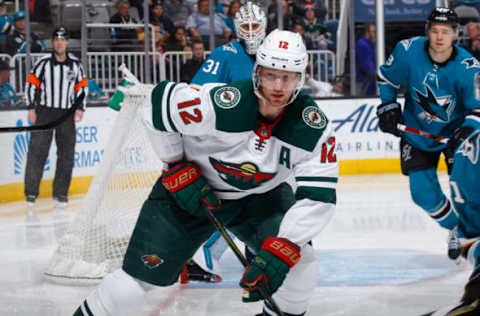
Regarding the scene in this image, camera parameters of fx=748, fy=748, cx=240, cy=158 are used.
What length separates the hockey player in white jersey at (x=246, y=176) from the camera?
1.97 m

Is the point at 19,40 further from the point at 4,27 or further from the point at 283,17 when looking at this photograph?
the point at 283,17

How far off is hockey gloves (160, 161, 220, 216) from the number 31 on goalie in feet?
0.53

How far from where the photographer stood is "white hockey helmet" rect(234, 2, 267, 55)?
324 cm

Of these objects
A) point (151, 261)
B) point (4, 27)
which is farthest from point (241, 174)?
point (4, 27)

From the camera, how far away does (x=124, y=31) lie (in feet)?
22.6

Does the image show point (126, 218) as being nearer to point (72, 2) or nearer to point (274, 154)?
point (274, 154)

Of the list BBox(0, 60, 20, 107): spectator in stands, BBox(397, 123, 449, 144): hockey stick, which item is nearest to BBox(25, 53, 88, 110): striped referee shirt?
BBox(0, 60, 20, 107): spectator in stands

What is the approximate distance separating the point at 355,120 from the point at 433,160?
3.43 m

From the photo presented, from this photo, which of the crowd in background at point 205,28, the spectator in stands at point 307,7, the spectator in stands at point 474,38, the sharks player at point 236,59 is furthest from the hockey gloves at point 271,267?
the spectator in stands at point 474,38

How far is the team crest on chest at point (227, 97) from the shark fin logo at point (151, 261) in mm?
452

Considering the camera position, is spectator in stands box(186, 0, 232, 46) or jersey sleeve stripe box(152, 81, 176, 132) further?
spectator in stands box(186, 0, 232, 46)

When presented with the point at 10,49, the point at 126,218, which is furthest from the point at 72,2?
the point at 126,218

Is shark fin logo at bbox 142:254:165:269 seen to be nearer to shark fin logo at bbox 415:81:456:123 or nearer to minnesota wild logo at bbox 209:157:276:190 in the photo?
minnesota wild logo at bbox 209:157:276:190

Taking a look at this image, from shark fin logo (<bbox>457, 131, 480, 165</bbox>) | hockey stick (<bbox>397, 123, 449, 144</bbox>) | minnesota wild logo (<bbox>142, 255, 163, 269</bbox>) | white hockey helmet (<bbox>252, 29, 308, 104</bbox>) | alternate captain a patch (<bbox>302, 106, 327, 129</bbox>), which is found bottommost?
minnesota wild logo (<bbox>142, 255, 163, 269</bbox>)
